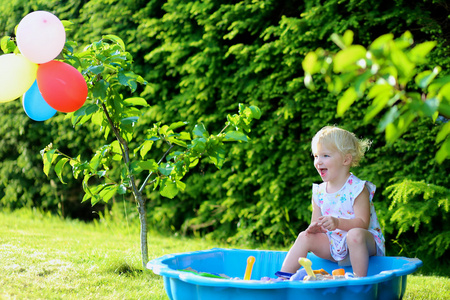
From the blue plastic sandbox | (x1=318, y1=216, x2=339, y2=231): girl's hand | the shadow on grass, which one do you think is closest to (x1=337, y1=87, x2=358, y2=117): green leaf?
the blue plastic sandbox

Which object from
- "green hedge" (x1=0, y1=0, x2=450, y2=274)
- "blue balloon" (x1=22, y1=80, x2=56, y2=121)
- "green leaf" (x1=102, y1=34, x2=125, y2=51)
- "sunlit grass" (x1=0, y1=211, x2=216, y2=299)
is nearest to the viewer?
"sunlit grass" (x1=0, y1=211, x2=216, y2=299)

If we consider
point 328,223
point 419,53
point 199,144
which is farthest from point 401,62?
point 199,144

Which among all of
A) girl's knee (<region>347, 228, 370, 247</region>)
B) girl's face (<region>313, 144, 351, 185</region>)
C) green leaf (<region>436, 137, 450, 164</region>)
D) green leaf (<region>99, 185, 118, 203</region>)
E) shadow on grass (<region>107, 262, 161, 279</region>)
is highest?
green leaf (<region>436, 137, 450, 164</region>)

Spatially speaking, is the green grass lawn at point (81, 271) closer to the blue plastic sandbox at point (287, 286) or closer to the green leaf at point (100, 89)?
the blue plastic sandbox at point (287, 286)

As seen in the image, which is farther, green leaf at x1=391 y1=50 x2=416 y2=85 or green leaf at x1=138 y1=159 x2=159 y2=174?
green leaf at x1=138 y1=159 x2=159 y2=174

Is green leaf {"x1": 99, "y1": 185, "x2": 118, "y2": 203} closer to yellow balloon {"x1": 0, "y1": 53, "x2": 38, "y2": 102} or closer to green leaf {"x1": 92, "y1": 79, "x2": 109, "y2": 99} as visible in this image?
green leaf {"x1": 92, "y1": 79, "x2": 109, "y2": 99}

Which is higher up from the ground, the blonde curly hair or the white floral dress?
the blonde curly hair

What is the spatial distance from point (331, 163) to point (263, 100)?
175cm

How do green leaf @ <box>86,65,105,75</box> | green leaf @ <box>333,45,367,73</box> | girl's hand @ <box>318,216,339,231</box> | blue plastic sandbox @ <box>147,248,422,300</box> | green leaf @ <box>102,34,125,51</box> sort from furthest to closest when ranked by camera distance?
green leaf @ <box>102,34,125,51</box>, green leaf @ <box>86,65,105,75</box>, girl's hand @ <box>318,216,339,231</box>, blue plastic sandbox @ <box>147,248,422,300</box>, green leaf @ <box>333,45,367,73</box>

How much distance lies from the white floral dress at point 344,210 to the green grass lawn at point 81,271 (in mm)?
403

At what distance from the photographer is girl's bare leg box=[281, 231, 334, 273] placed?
2664mm

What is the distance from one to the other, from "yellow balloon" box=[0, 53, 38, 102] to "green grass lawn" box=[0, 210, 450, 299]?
3.40 ft

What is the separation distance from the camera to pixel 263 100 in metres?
4.51

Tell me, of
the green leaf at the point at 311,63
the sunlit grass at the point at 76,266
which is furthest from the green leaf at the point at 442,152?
the sunlit grass at the point at 76,266
